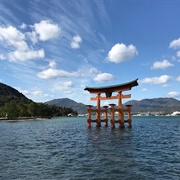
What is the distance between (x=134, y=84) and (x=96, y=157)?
30.2 metres

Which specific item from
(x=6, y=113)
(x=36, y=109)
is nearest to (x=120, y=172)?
(x=6, y=113)

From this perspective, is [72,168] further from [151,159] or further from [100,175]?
[151,159]

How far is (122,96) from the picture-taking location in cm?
4719

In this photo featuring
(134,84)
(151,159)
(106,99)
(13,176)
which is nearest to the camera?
(13,176)

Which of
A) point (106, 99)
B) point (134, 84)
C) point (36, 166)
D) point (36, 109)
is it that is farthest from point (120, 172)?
point (36, 109)

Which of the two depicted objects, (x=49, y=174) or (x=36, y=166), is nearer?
(x=49, y=174)

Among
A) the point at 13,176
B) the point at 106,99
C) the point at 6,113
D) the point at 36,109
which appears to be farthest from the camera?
the point at 36,109

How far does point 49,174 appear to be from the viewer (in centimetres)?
1308

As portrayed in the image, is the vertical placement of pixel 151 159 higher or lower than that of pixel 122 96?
lower

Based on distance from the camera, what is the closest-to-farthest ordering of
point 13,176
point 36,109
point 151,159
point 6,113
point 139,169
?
point 13,176 < point 139,169 < point 151,159 < point 6,113 < point 36,109

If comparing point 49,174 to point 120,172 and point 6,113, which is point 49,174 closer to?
point 120,172

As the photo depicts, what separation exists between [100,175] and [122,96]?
34927mm

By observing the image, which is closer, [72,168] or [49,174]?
[49,174]

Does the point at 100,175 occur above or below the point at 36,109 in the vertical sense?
below
